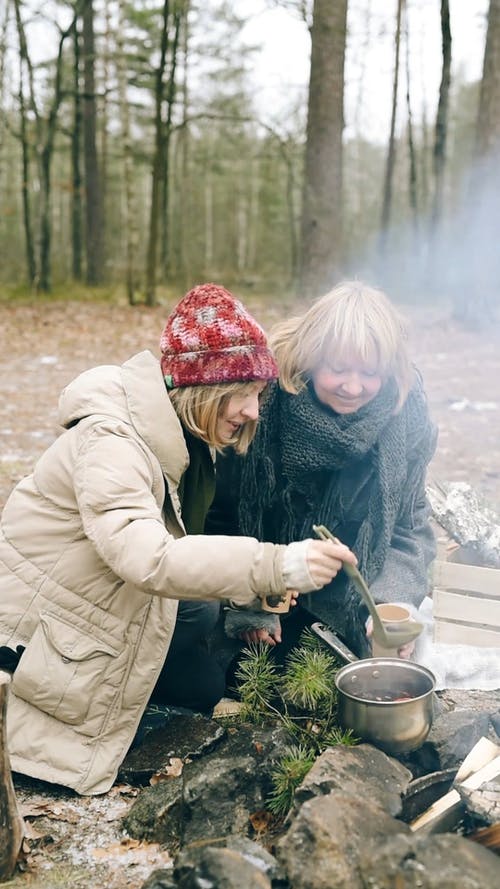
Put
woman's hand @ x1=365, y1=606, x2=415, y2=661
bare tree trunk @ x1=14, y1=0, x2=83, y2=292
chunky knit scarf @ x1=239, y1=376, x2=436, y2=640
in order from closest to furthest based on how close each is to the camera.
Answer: woman's hand @ x1=365, y1=606, x2=415, y2=661 < chunky knit scarf @ x1=239, y1=376, x2=436, y2=640 < bare tree trunk @ x1=14, y1=0, x2=83, y2=292

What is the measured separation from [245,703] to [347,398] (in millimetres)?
1142

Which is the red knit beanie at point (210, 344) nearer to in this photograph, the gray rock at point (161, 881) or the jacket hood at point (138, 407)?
the jacket hood at point (138, 407)

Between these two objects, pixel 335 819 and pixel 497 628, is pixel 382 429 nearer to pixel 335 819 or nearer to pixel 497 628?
pixel 497 628

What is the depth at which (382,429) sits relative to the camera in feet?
10.4

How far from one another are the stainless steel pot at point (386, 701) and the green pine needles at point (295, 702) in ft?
0.29

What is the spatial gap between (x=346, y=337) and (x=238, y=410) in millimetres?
548

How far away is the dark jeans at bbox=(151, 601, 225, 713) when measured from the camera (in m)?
2.99

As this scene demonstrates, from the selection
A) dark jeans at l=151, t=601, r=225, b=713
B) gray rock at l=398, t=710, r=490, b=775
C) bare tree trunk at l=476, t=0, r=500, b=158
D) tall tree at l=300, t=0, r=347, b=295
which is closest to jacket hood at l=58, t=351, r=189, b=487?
dark jeans at l=151, t=601, r=225, b=713

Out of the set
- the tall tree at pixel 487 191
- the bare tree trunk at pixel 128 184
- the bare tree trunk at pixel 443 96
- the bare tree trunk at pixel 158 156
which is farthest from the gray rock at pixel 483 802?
the bare tree trunk at pixel 443 96

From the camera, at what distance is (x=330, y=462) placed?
3.18 m

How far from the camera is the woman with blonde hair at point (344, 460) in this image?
9.85ft

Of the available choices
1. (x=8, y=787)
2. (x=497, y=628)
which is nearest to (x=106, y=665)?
(x=8, y=787)

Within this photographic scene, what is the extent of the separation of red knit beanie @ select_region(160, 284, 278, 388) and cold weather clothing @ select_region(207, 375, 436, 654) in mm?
615

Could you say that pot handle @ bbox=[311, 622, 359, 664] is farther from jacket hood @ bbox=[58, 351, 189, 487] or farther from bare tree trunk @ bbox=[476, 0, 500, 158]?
bare tree trunk @ bbox=[476, 0, 500, 158]
